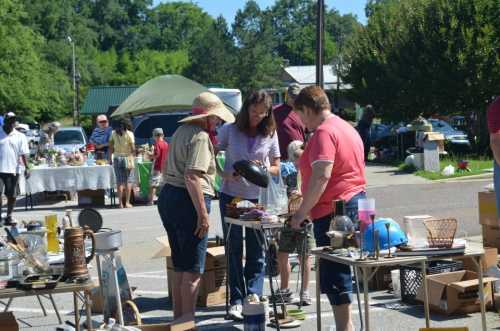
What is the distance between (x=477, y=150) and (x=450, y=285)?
66.9 feet

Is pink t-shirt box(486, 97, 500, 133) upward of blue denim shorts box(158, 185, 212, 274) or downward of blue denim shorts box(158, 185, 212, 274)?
upward

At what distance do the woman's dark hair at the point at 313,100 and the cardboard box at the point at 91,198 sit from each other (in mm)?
12367

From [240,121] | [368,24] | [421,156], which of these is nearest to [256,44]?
[368,24]

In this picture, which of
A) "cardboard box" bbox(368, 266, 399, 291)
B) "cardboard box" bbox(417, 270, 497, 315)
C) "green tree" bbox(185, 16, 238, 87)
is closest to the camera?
"cardboard box" bbox(417, 270, 497, 315)

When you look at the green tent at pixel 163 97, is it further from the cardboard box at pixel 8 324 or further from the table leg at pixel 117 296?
the cardboard box at pixel 8 324

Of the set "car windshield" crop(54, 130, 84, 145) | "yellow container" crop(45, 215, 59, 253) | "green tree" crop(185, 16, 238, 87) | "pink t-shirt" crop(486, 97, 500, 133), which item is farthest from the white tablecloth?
"green tree" crop(185, 16, 238, 87)

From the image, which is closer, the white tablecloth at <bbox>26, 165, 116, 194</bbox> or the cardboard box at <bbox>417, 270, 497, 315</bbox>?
the cardboard box at <bbox>417, 270, 497, 315</bbox>

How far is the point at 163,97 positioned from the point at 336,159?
55.2ft

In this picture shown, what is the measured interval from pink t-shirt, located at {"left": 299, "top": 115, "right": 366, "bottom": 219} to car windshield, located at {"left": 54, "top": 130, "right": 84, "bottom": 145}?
881 inches

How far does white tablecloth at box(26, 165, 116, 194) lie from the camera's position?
662 inches

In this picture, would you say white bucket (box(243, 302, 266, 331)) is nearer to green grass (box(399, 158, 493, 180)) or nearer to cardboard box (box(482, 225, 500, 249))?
cardboard box (box(482, 225, 500, 249))

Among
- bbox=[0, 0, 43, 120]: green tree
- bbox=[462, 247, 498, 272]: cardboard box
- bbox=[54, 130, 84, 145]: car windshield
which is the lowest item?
bbox=[462, 247, 498, 272]: cardboard box

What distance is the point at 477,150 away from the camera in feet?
87.1

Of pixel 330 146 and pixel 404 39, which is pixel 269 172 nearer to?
pixel 330 146
